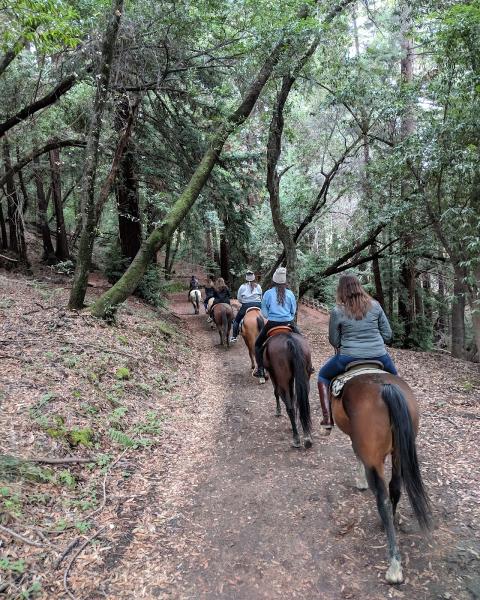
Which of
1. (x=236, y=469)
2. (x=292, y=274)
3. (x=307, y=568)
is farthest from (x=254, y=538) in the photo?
(x=292, y=274)

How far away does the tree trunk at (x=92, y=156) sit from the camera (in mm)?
8539

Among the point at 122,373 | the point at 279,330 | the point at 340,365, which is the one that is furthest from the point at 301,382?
the point at 122,373

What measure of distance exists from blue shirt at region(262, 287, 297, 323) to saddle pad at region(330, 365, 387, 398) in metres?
2.49

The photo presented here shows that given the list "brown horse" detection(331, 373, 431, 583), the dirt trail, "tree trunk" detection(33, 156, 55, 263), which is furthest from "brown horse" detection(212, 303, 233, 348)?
"brown horse" detection(331, 373, 431, 583)

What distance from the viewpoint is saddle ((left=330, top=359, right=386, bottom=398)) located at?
4.13 metres

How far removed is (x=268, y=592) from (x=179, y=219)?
8865 mm

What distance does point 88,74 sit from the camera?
9273 millimetres

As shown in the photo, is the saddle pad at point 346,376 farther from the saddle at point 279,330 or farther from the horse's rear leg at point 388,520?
the saddle at point 279,330

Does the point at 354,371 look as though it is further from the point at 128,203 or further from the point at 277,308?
the point at 128,203

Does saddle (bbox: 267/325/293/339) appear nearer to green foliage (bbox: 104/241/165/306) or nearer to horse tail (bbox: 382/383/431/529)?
horse tail (bbox: 382/383/431/529)

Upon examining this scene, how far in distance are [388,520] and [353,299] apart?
2062 mm

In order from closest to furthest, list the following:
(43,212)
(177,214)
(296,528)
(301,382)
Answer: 1. (296,528)
2. (301,382)
3. (177,214)
4. (43,212)

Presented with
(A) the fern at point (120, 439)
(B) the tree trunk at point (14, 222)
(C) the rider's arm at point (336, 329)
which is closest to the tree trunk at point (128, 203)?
(B) the tree trunk at point (14, 222)

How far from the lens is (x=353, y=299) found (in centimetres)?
446
